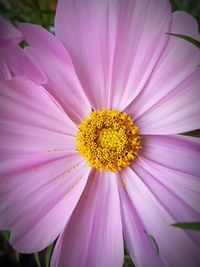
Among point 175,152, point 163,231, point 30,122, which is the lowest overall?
point 163,231

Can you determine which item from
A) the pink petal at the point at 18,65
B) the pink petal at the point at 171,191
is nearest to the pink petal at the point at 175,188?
the pink petal at the point at 171,191

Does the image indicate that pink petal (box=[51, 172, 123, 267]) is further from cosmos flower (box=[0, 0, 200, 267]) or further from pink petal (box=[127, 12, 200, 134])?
pink petal (box=[127, 12, 200, 134])

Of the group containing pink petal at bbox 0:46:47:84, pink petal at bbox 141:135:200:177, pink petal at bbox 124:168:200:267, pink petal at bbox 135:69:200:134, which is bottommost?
pink petal at bbox 124:168:200:267

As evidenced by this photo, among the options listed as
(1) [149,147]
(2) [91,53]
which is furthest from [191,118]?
(2) [91,53]

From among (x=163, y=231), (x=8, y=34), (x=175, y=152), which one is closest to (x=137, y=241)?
(x=163, y=231)

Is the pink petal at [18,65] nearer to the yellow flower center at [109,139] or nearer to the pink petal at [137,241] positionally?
the yellow flower center at [109,139]

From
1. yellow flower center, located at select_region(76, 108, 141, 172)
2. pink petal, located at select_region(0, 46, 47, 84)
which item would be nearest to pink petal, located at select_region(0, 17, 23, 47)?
pink petal, located at select_region(0, 46, 47, 84)

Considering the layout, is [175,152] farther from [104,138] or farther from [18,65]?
[18,65]

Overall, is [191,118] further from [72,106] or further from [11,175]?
[11,175]
